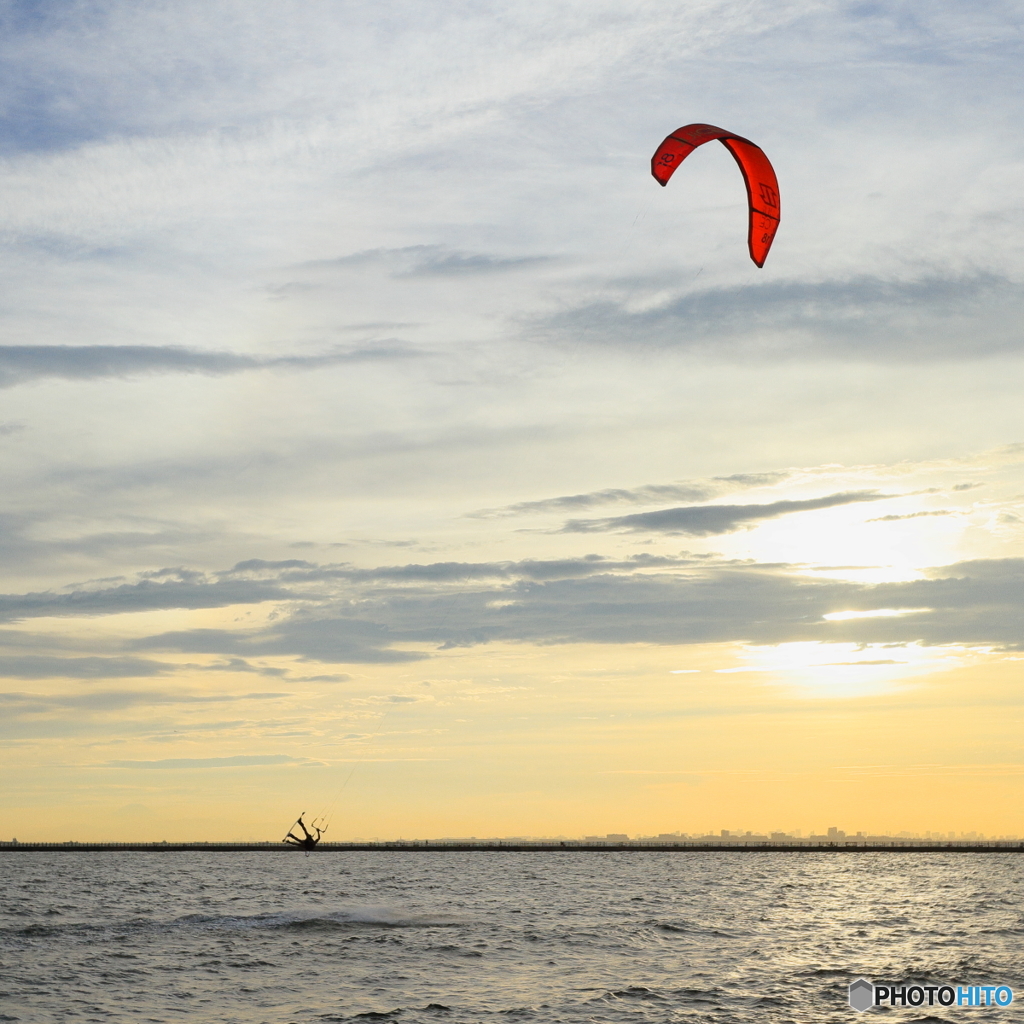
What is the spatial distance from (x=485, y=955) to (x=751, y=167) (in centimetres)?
2637

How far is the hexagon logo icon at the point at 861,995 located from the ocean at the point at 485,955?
1.49 ft

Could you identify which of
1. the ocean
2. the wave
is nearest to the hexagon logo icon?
the ocean

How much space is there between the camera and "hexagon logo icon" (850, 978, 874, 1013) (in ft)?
91.0

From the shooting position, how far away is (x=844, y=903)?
2494 inches

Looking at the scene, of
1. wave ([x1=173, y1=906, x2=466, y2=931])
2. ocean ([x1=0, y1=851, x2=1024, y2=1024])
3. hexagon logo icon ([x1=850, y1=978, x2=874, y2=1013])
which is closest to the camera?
ocean ([x1=0, y1=851, x2=1024, y2=1024])

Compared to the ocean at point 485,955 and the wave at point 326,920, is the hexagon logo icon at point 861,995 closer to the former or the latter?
the ocean at point 485,955

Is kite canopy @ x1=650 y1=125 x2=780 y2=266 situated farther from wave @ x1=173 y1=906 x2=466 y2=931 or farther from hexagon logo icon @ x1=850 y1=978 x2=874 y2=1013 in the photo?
wave @ x1=173 y1=906 x2=466 y2=931

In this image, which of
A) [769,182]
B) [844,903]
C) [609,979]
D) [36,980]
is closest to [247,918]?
[36,980]

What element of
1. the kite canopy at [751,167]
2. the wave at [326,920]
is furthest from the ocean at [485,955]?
the kite canopy at [751,167]

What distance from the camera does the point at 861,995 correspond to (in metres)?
29.0

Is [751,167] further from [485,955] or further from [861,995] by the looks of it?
[485,955]

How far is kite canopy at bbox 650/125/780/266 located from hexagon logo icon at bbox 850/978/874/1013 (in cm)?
1926

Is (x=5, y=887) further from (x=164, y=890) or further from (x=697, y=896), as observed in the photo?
(x=697, y=896)

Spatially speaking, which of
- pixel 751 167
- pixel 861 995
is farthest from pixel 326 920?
pixel 751 167
